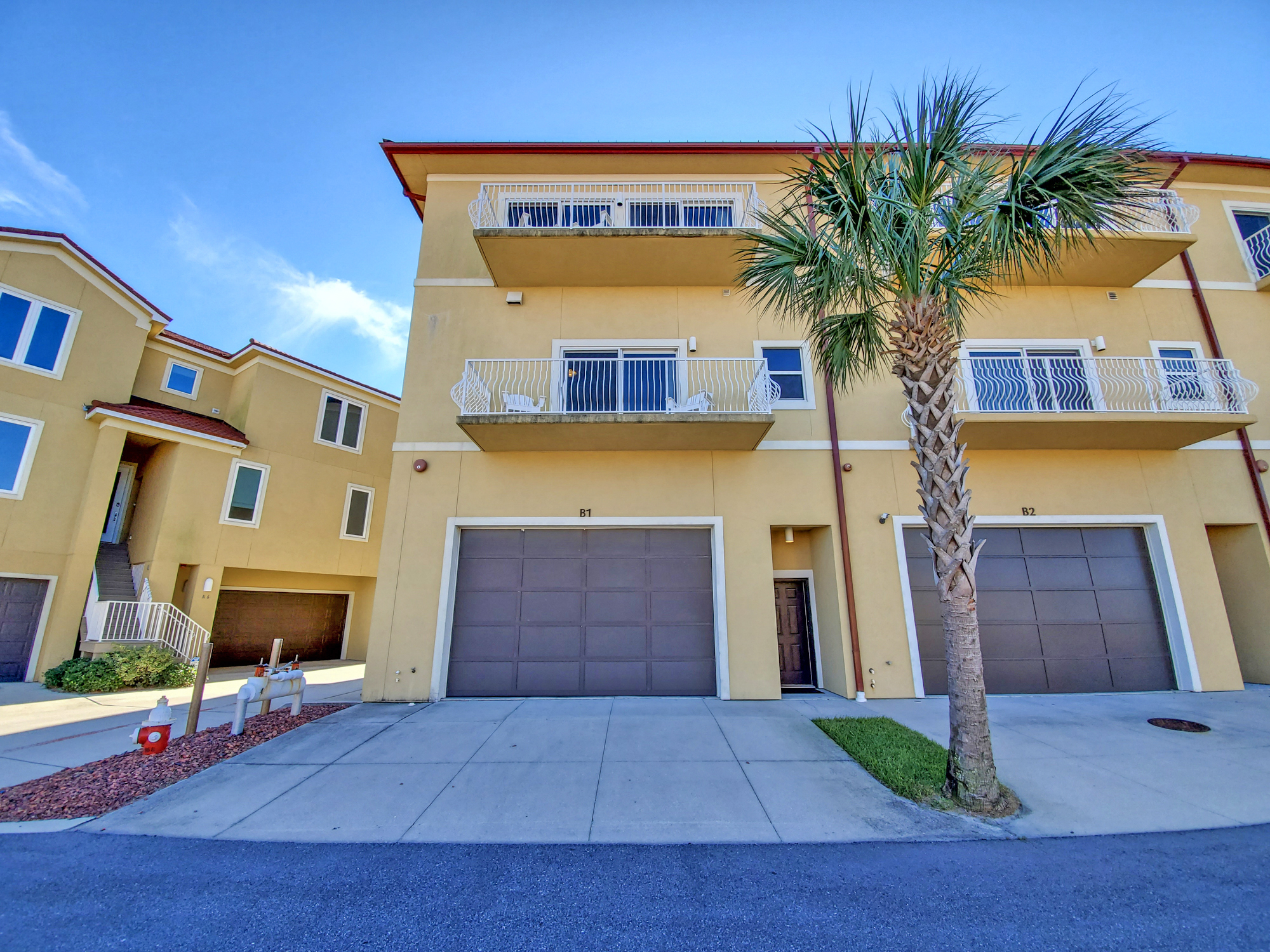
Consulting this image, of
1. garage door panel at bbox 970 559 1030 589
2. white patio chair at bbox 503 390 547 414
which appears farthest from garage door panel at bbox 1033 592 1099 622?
white patio chair at bbox 503 390 547 414

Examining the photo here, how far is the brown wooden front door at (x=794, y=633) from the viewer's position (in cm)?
916

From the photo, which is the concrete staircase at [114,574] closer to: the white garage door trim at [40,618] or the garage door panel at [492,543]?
the white garage door trim at [40,618]

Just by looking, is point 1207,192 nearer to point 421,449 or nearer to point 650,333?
point 650,333

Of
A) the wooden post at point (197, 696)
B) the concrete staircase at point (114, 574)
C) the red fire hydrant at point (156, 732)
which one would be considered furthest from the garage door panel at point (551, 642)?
the concrete staircase at point (114, 574)

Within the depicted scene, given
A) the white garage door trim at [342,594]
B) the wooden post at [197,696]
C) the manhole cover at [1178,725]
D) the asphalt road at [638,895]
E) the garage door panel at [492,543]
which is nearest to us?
the asphalt road at [638,895]

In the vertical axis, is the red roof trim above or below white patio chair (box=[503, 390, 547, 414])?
above

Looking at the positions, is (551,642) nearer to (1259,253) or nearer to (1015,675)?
(1015,675)

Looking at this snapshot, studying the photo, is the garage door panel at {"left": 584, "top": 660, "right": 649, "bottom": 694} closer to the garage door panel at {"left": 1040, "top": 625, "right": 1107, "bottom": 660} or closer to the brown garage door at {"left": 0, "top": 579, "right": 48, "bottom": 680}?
the garage door panel at {"left": 1040, "top": 625, "right": 1107, "bottom": 660}

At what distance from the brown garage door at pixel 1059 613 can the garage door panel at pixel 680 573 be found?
11.8ft

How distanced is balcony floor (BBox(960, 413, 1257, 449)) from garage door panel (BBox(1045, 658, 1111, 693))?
378 centimetres

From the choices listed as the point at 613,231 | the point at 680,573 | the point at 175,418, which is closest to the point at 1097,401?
the point at 680,573

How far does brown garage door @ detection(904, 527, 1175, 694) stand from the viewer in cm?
837

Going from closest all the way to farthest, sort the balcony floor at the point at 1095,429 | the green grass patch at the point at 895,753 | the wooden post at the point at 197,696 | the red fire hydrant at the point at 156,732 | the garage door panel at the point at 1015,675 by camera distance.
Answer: the green grass patch at the point at 895,753 < the red fire hydrant at the point at 156,732 < the wooden post at the point at 197,696 < the balcony floor at the point at 1095,429 < the garage door panel at the point at 1015,675

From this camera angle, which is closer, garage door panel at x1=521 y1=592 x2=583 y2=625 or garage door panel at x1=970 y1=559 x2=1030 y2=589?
garage door panel at x1=521 y1=592 x2=583 y2=625
